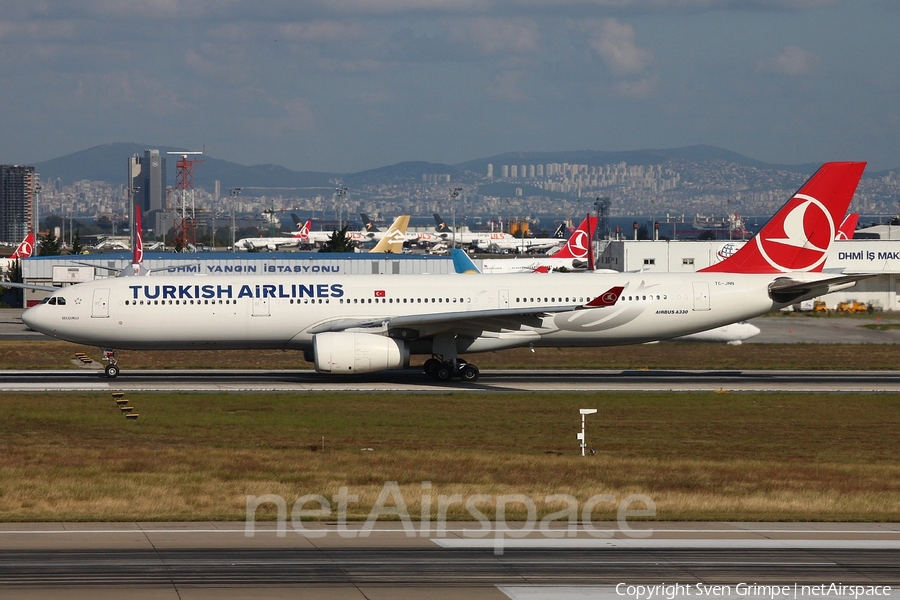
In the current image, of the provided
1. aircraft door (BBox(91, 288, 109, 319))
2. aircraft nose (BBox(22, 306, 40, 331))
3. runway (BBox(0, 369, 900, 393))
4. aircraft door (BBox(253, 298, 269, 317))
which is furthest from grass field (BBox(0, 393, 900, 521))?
aircraft nose (BBox(22, 306, 40, 331))

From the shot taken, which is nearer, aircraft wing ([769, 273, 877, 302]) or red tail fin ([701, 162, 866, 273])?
aircraft wing ([769, 273, 877, 302])

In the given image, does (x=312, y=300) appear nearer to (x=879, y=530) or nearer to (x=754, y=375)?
(x=754, y=375)

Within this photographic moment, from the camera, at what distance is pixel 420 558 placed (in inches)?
577

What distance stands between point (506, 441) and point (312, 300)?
12.8 metres

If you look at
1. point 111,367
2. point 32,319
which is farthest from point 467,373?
point 32,319

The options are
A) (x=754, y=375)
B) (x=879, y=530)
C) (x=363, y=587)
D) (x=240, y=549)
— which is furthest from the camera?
(x=754, y=375)

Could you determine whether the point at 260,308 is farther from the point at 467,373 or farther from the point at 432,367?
the point at 467,373

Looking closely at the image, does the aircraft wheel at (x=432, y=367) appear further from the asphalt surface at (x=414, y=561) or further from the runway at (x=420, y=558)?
the asphalt surface at (x=414, y=561)

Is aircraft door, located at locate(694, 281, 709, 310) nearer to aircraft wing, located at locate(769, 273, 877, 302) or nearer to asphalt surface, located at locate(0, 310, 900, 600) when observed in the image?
aircraft wing, located at locate(769, 273, 877, 302)

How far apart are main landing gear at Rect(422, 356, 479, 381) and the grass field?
3.30 meters

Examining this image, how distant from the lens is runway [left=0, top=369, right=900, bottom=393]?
36.5 m

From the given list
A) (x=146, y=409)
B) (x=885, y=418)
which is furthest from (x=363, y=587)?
(x=885, y=418)

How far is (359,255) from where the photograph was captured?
8612cm

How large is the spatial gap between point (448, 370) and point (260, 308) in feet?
22.4
